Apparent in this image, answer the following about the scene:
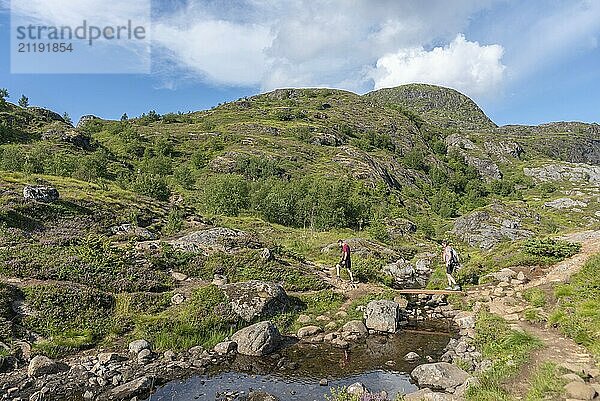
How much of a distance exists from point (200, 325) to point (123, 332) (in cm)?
374

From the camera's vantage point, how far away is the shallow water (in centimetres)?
1580

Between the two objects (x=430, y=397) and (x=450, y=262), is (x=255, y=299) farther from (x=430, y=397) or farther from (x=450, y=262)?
(x=450, y=262)

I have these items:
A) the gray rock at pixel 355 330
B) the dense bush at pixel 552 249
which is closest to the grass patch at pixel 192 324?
the gray rock at pixel 355 330

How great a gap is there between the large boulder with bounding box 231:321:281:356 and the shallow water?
0.44 meters

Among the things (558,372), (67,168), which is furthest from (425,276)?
(67,168)

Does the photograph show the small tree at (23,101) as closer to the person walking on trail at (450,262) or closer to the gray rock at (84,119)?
the gray rock at (84,119)

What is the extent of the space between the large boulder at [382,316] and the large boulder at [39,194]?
2974 cm

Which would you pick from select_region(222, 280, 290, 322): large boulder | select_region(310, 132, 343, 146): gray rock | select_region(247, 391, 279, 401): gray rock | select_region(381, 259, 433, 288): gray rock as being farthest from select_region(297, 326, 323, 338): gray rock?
select_region(310, 132, 343, 146): gray rock

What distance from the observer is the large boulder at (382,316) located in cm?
2327

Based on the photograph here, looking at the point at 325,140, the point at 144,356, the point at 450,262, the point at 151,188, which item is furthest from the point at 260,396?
the point at 325,140

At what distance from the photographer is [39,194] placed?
36.6 meters

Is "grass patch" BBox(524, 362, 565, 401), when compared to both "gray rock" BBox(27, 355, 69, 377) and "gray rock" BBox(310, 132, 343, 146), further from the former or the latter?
"gray rock" BBox(310, 132, 343, 146)

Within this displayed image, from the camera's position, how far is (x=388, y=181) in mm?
143250

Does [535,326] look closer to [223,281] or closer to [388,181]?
[223,281]
